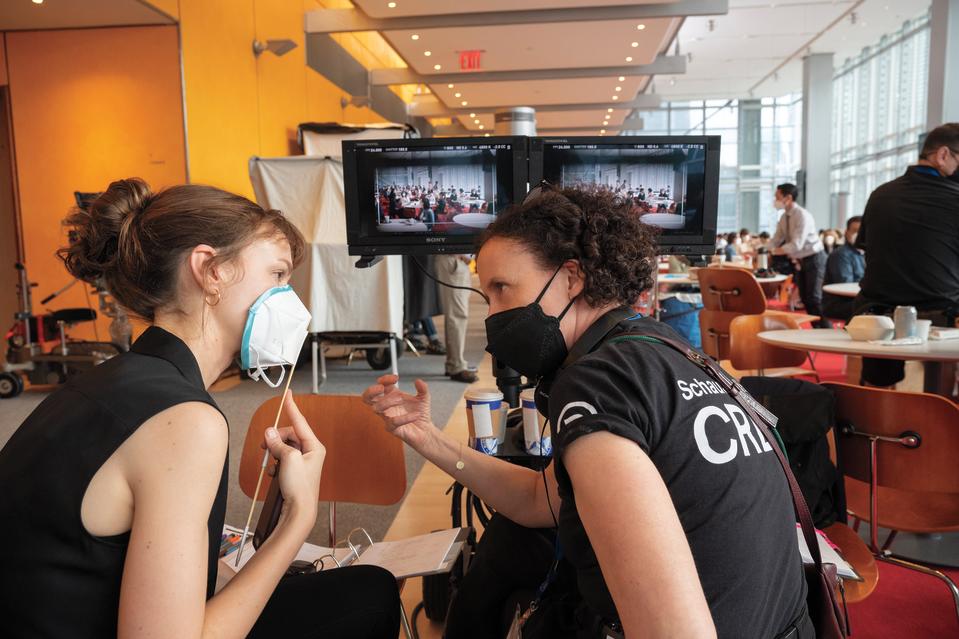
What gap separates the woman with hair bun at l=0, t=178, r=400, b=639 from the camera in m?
0.90

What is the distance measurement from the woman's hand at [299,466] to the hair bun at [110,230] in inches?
14.1

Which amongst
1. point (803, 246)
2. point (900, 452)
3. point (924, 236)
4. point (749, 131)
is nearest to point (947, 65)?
point (803, 246)

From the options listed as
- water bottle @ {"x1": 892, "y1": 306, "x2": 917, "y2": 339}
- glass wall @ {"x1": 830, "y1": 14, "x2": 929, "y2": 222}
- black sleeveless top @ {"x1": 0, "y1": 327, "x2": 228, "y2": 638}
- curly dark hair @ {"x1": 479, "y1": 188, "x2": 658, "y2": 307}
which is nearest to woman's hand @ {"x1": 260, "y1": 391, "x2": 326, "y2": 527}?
black sleeveless top @ {"x1": 0, "y1": 327, "x2": 228, "y2": 638}

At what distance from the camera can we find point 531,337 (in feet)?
3.85

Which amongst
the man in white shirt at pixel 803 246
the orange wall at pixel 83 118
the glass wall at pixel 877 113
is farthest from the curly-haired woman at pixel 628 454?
the glass wall at pixel 877 113

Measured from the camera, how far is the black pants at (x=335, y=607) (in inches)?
51.5

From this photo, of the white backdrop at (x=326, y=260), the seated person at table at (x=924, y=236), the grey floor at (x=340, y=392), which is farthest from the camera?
the white backdrop at (x=326, y=260)

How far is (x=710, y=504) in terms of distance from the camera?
3.00ft

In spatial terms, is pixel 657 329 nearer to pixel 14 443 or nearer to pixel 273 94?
pixel 14 443

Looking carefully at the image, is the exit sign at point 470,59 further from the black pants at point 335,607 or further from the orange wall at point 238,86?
the black pants at point 335,607

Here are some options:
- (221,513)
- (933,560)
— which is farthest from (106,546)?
(933,560)

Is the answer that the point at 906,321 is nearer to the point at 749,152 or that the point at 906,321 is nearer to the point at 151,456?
the point at 151,456

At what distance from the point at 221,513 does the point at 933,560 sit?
8.37 ft

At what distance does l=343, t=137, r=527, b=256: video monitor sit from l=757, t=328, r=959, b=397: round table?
1.41 meters
